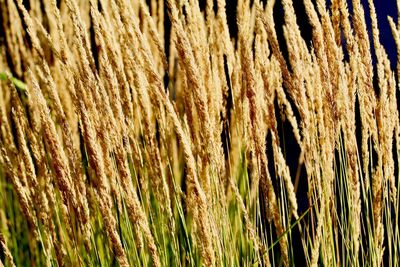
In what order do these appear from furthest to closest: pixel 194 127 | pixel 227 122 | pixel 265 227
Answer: pixel 227 122, pixel 265 227, pixel 194 127

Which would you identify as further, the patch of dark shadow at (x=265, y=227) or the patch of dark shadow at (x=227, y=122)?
the patch of dark shadow at (x=227, y=122)

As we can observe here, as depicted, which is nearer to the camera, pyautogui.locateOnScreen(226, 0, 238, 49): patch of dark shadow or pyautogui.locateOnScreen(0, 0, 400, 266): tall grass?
pyautogui.locateOnScreen(0, 0, 400, 266): tall grass

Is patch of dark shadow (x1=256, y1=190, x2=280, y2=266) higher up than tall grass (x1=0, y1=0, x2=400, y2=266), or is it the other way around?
tall grass (x1=0, y1=0, x2=400, y2=266)

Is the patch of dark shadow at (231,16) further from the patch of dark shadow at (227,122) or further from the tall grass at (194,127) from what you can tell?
the tall grass at (194,127)

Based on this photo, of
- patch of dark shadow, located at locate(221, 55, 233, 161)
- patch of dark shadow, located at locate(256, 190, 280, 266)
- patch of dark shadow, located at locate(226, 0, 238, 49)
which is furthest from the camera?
patch of dark shadow, located at locate(226, 0, 238, 49)

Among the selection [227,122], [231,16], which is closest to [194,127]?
[227,122]

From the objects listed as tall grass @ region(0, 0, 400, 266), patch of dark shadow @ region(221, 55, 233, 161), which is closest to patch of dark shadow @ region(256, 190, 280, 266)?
tall grass @ region(0, 0, 400, 266)

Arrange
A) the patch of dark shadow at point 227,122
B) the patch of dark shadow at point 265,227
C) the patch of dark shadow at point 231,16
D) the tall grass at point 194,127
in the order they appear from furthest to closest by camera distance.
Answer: the patch of dark shadow at point 231,16, the patch of dark shadow at point 227,122, the patch of dark shadow at point 265,227, the tall grass at point 194,127

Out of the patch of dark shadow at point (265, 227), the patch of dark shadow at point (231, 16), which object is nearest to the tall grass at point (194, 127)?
the patch of dark shadow at point (265, 227)

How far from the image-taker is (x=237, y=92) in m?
1.81

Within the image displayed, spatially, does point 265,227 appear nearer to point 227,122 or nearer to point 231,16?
point 227,122

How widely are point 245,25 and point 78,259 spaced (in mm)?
807

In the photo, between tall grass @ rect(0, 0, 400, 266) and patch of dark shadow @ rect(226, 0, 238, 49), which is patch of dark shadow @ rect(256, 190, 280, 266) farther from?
patch of dark shadow @ rect(226, 0, 238, 49)

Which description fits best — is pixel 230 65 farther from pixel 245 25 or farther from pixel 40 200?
pixel 40 200
